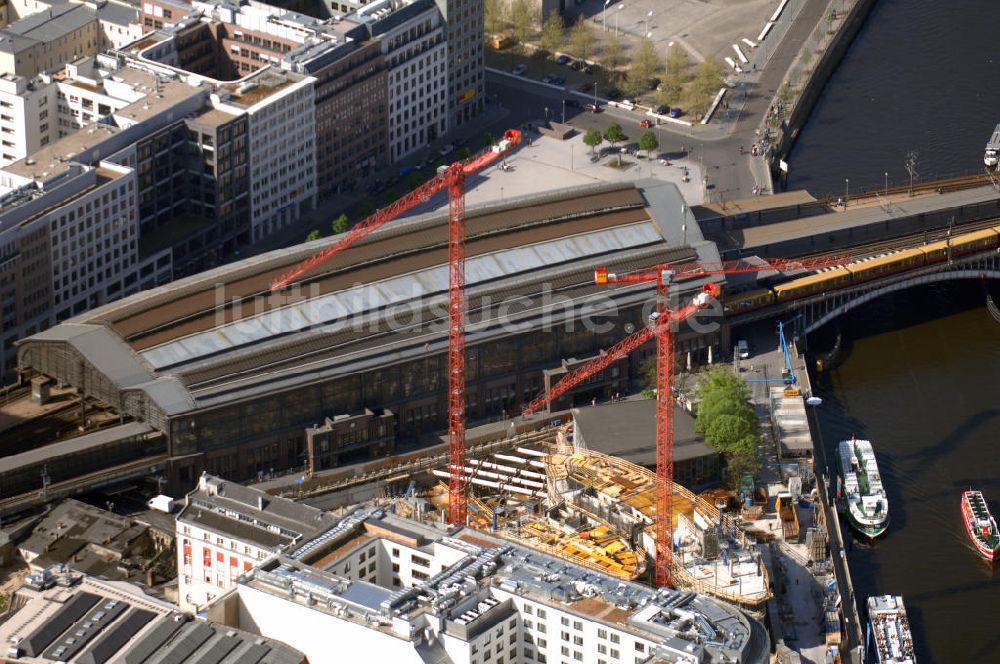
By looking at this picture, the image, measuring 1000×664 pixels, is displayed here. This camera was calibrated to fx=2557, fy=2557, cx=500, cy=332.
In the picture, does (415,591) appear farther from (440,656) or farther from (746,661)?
(746,661)

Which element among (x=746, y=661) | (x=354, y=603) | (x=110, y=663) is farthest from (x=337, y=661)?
(x=746, y=661)

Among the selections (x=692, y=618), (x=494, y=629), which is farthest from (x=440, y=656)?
(x=692, y=618)

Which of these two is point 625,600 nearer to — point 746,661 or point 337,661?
point 746,661

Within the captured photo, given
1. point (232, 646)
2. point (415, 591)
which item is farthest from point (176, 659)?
point (415, 591)

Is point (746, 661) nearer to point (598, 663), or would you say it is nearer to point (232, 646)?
point (598, 663)

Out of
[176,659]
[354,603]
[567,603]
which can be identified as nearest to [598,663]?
[567,603]

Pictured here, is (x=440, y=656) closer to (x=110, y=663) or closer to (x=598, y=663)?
(x=598, y=663)
